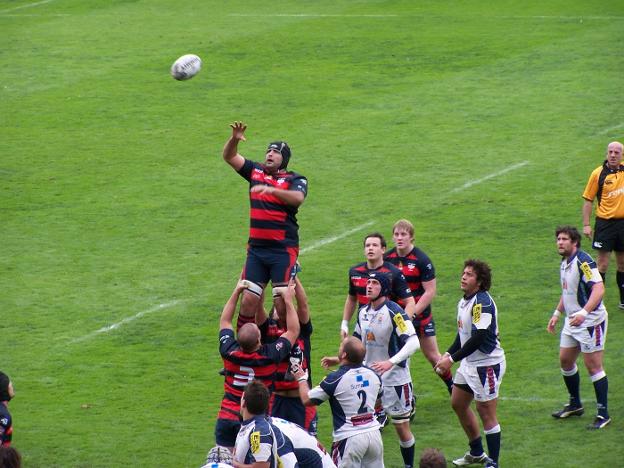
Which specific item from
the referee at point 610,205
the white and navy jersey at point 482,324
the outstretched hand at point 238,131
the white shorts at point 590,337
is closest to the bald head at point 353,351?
the white and navy jersey at point 482,324

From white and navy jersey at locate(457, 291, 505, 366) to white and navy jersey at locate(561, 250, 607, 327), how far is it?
140 centimetres

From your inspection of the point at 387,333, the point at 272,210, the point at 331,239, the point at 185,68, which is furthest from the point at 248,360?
the point at 331,239

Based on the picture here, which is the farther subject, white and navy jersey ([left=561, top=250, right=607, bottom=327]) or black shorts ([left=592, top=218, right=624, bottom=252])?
black shorts ([left=592, top=218, right=624, bottom=252])

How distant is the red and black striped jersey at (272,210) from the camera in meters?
12.9

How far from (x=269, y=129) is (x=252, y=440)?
15190 millimetres

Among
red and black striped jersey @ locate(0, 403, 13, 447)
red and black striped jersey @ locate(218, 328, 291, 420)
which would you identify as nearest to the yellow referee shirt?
red and black striped jersey @ locate(218, 328, 291, 420)

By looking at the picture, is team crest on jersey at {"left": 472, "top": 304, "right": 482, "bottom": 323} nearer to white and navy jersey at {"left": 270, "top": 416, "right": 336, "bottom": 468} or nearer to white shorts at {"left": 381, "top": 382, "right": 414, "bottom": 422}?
white shorts at {"left": 381, "top": 382, "right": 414, "bottom": 422}

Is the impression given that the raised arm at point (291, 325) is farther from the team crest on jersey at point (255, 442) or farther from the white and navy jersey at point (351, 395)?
the team crest on jersey at point (255, 442)

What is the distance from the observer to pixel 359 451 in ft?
34.2

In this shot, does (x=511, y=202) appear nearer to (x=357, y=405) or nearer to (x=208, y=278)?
(x=208, y=278)

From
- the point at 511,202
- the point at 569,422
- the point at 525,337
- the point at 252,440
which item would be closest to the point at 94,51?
the point at 511,202

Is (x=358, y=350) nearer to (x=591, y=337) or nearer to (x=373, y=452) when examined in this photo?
(x=373, y=452)

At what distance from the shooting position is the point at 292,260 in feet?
42.8

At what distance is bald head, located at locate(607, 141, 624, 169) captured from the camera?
1642 cm
